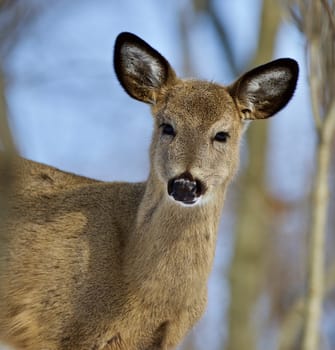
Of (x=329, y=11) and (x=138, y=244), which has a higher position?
(x=329, y=11)

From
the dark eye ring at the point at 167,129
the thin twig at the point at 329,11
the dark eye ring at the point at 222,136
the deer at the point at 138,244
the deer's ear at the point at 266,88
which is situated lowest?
the deer at the point at 138,244

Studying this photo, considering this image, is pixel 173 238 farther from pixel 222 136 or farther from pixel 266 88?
pixel 266 88

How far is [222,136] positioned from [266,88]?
60 centimetres

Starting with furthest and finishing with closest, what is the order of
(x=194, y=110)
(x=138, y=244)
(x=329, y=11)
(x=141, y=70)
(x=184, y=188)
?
(x=329, y=11) < (x=141, y=70) < (x=138, y=244) < (x=194, y=110) < (x=184, y=188)

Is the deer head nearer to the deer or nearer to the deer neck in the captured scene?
the deer

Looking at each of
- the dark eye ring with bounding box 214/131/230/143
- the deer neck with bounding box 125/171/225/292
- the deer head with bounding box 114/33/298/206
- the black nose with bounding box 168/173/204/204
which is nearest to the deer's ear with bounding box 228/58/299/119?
the deer head with bounding box 114/33/298/206

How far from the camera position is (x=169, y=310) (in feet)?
23.6

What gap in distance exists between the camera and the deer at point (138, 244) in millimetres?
7074

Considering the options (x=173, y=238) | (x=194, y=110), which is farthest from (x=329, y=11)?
(x=173, y=238)

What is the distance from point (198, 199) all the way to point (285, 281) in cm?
1191

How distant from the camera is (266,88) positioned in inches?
300

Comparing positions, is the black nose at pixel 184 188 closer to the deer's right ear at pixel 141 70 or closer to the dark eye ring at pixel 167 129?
the dark eye ring at pixel 167 129

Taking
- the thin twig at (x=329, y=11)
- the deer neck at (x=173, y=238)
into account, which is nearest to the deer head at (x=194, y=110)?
the deer neck at (x=173, y=238)

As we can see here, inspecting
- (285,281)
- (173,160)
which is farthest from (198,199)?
(285,281)
